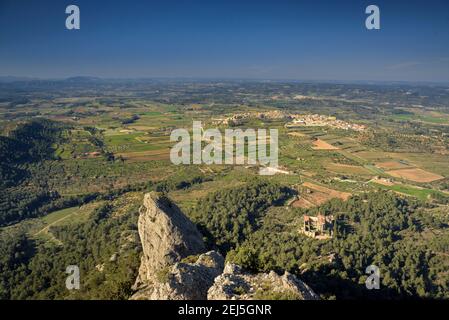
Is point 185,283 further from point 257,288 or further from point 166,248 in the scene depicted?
point 166,248

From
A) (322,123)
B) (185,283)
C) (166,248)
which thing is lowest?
(166,248)

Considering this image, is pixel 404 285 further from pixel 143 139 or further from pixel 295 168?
pixel 143 139

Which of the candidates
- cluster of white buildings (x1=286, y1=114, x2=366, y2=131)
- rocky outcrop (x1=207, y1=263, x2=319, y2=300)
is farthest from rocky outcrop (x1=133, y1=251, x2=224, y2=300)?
cluster of white buildings (x1=286, y1=114, x2=366, y2=131)

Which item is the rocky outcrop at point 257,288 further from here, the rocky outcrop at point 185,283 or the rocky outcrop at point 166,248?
the rocky outcrop at point 166,248

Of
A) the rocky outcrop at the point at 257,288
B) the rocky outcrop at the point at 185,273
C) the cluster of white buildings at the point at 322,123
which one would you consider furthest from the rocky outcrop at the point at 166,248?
the cluster of white buildings at the point at 322,123

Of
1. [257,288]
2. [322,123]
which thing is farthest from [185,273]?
[322,123]
